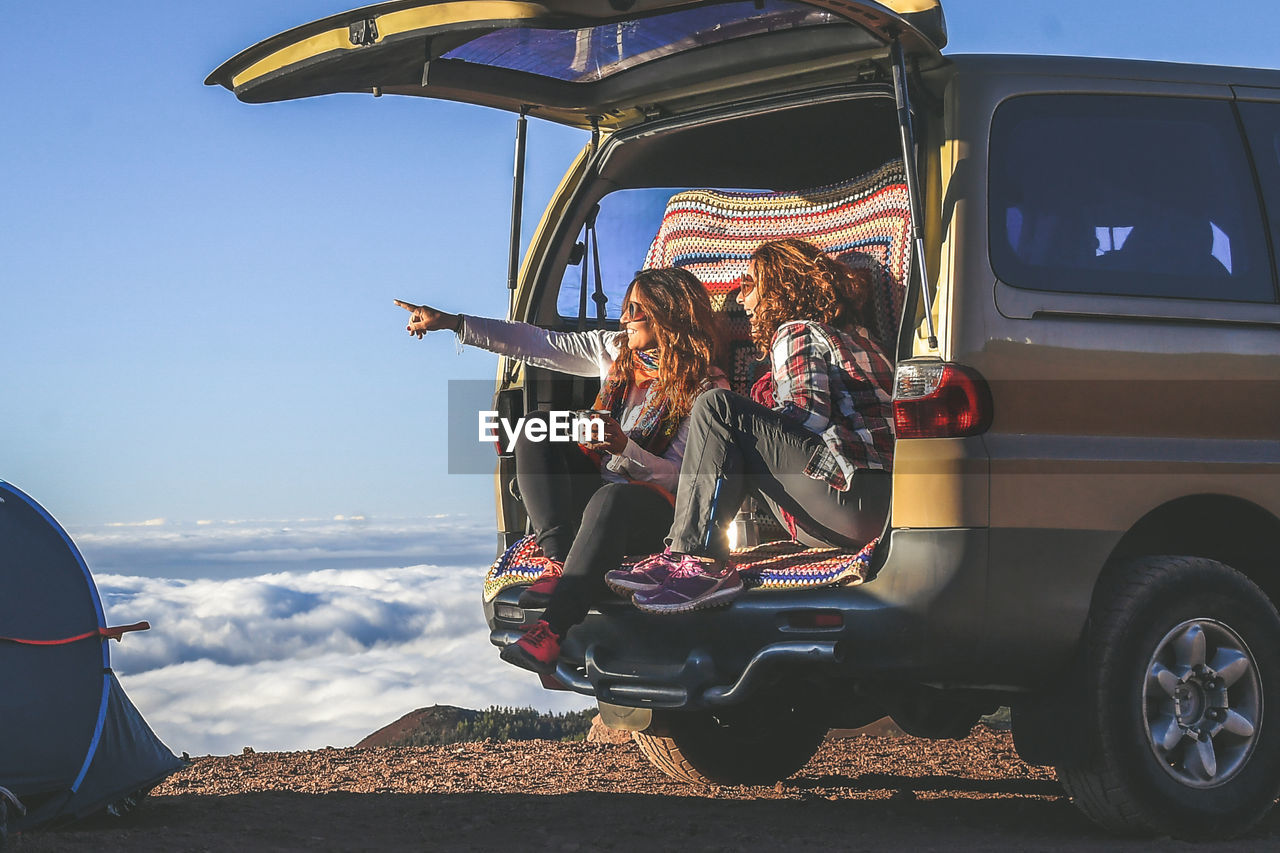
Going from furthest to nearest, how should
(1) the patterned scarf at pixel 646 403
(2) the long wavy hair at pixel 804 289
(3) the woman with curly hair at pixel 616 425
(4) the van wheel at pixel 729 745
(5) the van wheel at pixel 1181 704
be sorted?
(4) the van wheel at pixel 729 745, (1) the patterned scarf at pixel 646 403, (2) the long wavy hair at pixel 804 289, (3) the woman with curly hair at pixel 616 425, (5) the van wheel at pixel 1181 704

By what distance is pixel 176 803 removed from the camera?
6.55 m

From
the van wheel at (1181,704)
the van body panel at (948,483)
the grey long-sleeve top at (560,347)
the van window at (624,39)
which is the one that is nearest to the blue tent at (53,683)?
the grey long-sleeve top at (560,347)

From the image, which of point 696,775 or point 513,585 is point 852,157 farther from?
point 696,775

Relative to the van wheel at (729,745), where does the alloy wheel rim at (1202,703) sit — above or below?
above

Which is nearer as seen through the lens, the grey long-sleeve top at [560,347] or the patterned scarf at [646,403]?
the patterned scarf at [646,403]

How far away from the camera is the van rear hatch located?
5055 millimetres

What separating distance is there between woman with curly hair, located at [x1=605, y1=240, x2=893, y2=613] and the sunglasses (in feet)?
2.42

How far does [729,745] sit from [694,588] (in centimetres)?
181

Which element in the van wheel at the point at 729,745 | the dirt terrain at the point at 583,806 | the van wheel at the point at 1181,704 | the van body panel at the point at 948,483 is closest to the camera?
the van body panel at the point at 948,483

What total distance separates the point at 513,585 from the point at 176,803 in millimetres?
1669

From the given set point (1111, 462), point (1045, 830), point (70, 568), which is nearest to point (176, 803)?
point (70, 568)

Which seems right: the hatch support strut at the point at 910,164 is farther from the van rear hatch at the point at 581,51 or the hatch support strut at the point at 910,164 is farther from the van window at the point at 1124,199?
the van window at the point at 1124,199

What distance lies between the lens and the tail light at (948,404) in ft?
16.2

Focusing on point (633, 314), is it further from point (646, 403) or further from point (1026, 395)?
point (1026, 395)
